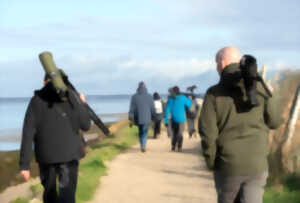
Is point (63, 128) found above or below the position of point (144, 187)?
above

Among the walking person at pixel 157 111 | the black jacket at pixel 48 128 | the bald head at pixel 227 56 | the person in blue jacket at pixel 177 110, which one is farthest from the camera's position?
the walking person at pixel 157 111

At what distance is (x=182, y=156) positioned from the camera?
467 inches

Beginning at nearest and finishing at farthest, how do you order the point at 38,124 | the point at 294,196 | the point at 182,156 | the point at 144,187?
the point at 38,124 → the point at 294,196 → the point at 144,187 → the point at 182,156

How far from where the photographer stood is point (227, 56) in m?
3.83

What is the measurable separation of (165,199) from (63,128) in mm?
2959

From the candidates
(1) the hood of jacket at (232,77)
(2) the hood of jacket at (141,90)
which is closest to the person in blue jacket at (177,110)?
(2) the hood of jacket at (141,90)

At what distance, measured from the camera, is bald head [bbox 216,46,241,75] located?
12.6 ft

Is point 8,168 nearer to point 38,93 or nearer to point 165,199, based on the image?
point 165,199

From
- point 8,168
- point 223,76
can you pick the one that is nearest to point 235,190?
point 223,76

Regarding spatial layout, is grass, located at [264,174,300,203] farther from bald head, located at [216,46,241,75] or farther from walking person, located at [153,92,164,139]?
walking person, located at [153,92,164,139]

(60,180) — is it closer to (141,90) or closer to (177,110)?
(177,110)

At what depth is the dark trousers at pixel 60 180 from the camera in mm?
4559

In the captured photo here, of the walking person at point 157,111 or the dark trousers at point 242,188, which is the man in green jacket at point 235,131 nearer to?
the dark trousers at point 242,188

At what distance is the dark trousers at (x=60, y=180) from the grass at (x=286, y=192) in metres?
3.05
